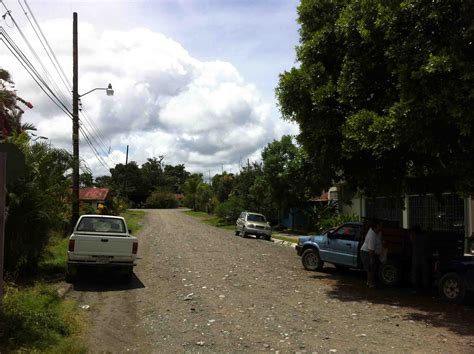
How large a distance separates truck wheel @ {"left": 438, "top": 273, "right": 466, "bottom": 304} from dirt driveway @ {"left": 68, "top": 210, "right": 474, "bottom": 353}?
1.00 feet

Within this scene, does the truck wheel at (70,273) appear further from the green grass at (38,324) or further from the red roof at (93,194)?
the red roof at (93,194)

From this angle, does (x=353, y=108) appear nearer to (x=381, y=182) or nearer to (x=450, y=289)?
(x=381, y=182)

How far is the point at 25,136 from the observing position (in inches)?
532

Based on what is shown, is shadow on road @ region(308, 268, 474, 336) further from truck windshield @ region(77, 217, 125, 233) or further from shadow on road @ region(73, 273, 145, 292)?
truck windshield @ region(77, 217, 125, 233)

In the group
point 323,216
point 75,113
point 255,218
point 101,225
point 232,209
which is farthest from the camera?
point 232,209

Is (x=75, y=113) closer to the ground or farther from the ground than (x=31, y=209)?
farther from the ground

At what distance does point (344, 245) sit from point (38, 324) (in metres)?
9.25

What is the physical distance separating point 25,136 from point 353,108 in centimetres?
830

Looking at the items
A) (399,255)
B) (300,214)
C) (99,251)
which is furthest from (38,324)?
(300,214)

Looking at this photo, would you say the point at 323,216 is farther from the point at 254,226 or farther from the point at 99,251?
the point at 99,251

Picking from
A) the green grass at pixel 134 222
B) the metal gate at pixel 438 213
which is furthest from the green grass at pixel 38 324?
the green grass at pixel 134 222

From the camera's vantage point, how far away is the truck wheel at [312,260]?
15923mm

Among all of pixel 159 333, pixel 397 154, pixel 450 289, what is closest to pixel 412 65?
pixel 397 154

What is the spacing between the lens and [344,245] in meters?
14.7
